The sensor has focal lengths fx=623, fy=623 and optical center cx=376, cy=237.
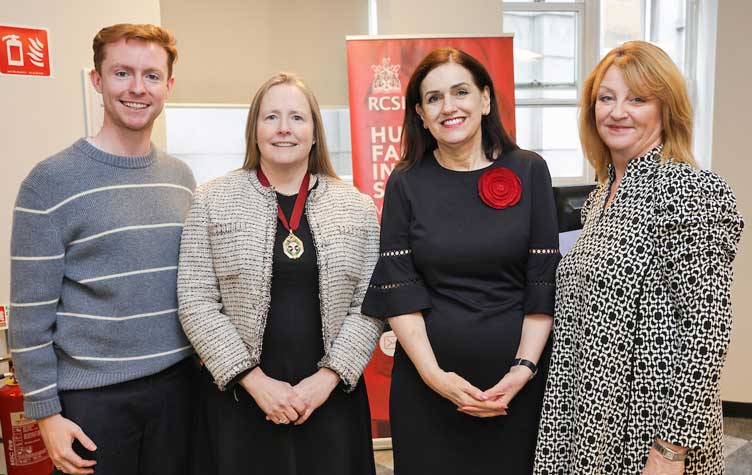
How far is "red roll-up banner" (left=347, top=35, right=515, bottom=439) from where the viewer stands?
3.38m

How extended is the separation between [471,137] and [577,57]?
3210mm

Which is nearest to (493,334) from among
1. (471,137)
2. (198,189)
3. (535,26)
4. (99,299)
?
(471,137)

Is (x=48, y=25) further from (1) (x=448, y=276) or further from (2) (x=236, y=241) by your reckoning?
(1) (x=448, y=276)

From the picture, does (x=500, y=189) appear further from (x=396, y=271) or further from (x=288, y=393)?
(x=288, y=393)

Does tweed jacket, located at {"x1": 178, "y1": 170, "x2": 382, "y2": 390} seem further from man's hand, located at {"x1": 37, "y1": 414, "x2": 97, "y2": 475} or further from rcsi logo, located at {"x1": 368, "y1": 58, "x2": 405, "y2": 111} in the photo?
rcsi logo, located at {"x1": 368, "y1": 58, "x2": 405, "y2": 111}

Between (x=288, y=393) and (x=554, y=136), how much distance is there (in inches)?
140

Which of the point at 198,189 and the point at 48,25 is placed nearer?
the point at 198,189

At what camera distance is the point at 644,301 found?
4.75 ft

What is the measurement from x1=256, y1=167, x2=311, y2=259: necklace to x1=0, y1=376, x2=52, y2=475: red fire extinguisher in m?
1.52

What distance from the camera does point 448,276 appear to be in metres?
1.75

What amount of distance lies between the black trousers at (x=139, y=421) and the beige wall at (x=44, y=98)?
1.29 meters

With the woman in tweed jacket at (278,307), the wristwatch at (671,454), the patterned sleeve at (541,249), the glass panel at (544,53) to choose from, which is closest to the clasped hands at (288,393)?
the woman in tweed jacket at (278,307)

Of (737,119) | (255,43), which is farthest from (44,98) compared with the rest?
(737,119)

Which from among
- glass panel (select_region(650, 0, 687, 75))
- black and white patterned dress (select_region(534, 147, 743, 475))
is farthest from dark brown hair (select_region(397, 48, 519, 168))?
glass panel (select_region(650, 0, 687, 75))
